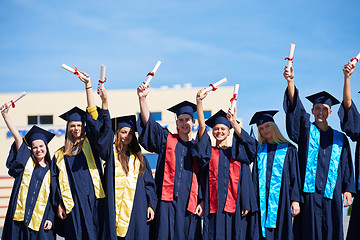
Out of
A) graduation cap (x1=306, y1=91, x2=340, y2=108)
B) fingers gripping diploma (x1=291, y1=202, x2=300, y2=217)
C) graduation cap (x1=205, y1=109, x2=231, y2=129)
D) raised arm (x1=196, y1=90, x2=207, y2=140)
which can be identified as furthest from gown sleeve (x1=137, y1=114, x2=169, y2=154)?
graduation cap (x1=306, y1=91, x2=340, y2=108)

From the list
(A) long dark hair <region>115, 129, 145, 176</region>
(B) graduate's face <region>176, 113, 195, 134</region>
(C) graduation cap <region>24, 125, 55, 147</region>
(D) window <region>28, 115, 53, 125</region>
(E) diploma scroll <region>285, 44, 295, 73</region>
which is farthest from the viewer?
(D) window <region>28, 115, 53, 125</region>

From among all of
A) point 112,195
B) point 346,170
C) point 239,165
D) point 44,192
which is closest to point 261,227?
point 239,165

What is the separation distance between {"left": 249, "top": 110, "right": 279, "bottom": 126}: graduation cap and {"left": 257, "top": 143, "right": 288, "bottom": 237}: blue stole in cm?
32

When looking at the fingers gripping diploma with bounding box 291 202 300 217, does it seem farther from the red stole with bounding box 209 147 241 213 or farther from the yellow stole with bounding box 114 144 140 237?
the yellow stole with bounding box 114 144 140 237

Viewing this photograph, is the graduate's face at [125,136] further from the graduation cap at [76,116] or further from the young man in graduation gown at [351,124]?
the young man in graduation gown at [351,124]

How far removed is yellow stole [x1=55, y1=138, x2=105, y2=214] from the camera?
6195mm

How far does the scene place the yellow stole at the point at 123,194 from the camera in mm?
6152

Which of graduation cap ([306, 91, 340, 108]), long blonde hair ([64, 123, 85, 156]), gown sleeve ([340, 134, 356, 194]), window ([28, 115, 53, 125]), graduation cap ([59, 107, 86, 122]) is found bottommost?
gown sleeve ([340, 134, 356, 194])

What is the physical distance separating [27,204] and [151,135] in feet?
5.32

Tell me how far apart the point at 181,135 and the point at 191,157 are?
290 millimetres

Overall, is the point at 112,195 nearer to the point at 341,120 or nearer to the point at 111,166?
the point at 111,166

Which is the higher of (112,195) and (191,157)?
(191,157)

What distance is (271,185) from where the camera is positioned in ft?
20.7

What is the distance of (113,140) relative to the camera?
20.6 ft
